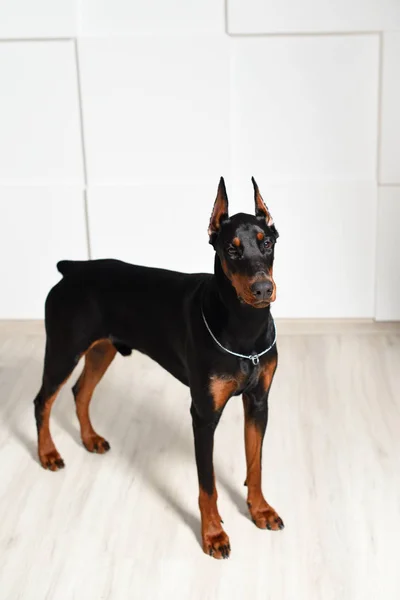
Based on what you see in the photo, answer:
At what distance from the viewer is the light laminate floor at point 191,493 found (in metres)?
2.40

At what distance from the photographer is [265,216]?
7.80 feet

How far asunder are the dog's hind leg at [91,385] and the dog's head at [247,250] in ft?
2.51

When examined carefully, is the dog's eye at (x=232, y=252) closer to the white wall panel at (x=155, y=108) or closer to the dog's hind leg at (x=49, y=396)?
the dog's hind leg at (x=49, y=396)

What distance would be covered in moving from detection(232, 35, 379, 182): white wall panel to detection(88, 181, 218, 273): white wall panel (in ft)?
0.94

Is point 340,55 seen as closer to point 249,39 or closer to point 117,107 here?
point 249,39

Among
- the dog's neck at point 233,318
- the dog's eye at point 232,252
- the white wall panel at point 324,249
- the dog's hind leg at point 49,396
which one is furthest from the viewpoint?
the white wall panel at point 324,249

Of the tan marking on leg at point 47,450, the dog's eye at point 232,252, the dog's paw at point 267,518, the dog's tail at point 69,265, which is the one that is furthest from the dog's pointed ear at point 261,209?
the tan marking on leg at point 47,450

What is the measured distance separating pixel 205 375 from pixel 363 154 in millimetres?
2002

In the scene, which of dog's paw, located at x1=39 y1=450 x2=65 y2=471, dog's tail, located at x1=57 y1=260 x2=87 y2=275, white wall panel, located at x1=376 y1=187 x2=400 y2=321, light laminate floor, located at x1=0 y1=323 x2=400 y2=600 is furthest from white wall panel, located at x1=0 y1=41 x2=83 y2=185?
dog's paw, located at x1=39 y1=450 x2=65 y2=471

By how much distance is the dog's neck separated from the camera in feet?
7.81

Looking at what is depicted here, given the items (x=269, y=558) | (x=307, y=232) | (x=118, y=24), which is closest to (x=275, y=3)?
(x=118, y=24)

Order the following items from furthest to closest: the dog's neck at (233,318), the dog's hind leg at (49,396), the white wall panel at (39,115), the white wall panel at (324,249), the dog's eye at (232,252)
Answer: the white wall panel at (324,249), the white wall panel at (39,115), the dog's hind leg at (49,396), the dog's neck at (233,318), the dog's eye at (232,252)

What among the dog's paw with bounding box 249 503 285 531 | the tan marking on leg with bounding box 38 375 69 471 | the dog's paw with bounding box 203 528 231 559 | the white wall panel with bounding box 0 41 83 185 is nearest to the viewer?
the dog's paw with bounding box 203 528 231 559

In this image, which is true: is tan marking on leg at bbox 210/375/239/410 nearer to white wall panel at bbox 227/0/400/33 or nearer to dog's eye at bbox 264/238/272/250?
dog's eye at bbox 264/238/272/250
